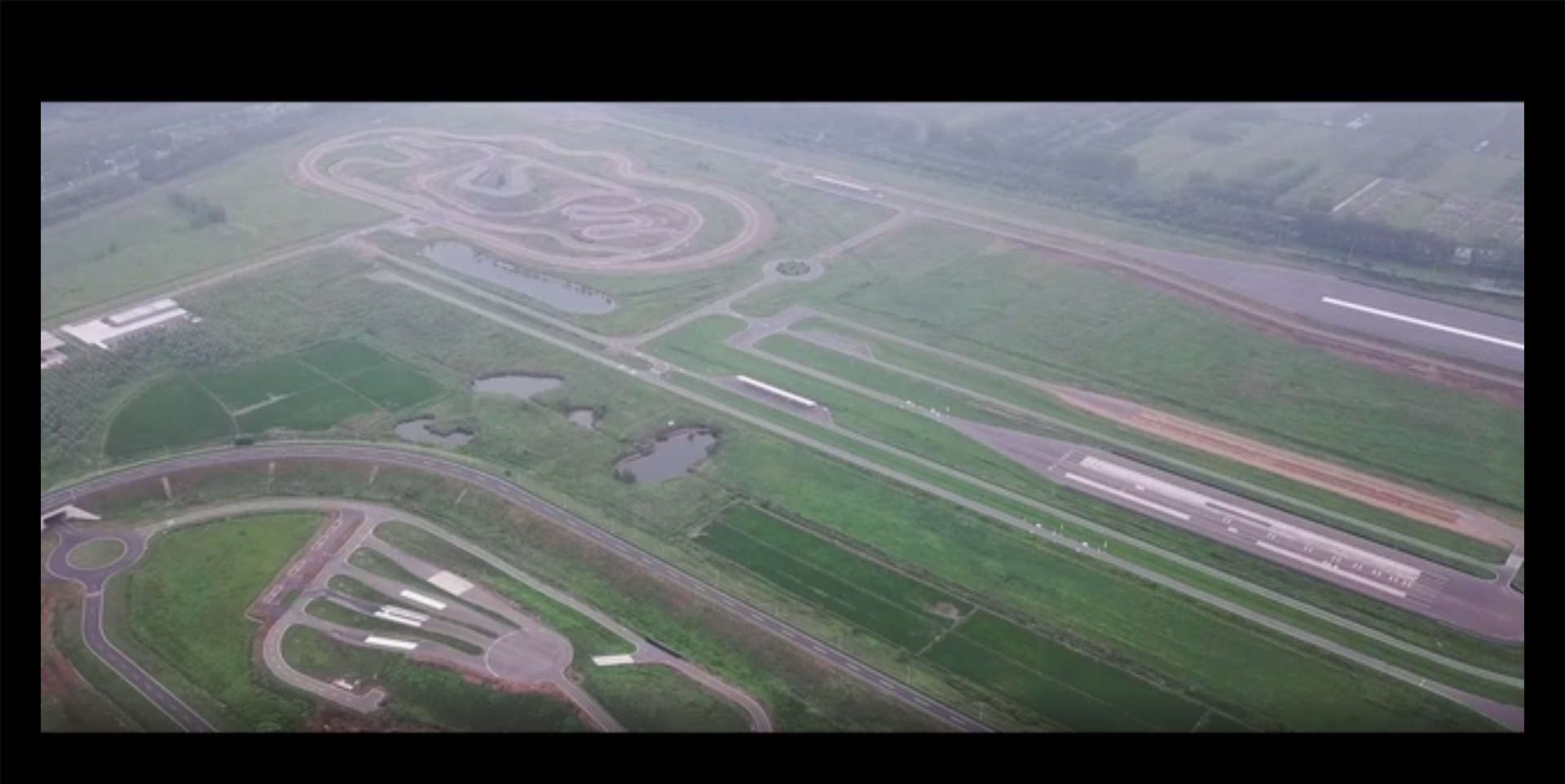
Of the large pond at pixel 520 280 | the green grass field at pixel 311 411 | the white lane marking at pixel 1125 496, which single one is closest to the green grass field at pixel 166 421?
the green grass field at pixel 311 411

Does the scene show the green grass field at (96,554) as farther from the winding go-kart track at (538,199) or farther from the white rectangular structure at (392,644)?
the winding go-kart track at (538,199)

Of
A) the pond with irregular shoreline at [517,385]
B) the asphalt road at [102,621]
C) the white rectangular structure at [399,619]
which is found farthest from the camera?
the pond with irregular shoreline at [517,385]

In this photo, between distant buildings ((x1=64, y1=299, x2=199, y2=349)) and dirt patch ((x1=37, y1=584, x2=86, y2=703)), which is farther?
distant buildings ((x1=64, y1=299, x2=199, y2=349))

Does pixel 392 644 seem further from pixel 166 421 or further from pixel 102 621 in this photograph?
pixel 166 421

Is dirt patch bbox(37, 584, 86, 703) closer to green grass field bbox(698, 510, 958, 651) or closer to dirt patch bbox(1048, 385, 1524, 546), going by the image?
green grass field bbox(698, 510, 958, 651)

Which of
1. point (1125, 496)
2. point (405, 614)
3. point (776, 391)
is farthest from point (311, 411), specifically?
point (1125, 496)

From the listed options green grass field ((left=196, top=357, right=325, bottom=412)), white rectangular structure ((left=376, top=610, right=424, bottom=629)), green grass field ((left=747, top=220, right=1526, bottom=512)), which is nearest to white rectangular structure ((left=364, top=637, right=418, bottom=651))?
white rectangular structure ((left=376, top=610, right=424, bottom=629))
